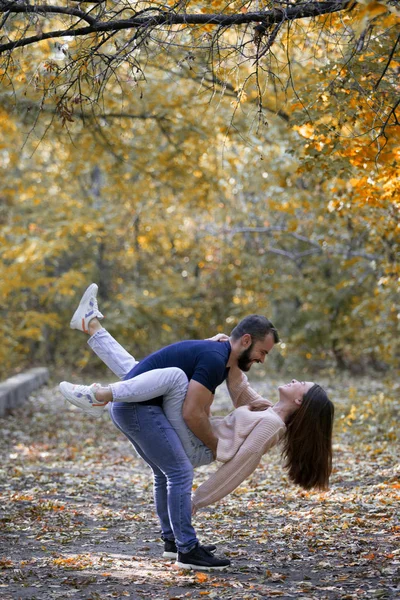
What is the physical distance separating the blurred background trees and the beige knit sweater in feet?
6.57

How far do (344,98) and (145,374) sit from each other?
2757mm

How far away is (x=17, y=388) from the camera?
13.4m

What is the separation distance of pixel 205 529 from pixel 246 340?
191 cm

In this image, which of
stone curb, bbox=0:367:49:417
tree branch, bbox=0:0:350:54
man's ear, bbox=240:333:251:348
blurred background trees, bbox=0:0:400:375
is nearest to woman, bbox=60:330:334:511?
man's ear, bbox=240:333:251:348

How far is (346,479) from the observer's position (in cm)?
723

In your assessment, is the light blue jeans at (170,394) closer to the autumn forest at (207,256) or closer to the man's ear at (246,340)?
the man's ear at (246,340)

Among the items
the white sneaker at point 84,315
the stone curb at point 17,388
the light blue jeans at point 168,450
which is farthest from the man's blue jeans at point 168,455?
the stone curb at point 17,388

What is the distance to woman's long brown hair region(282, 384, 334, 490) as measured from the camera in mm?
4609

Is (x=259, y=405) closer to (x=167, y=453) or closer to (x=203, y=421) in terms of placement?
(x=203, y=421)

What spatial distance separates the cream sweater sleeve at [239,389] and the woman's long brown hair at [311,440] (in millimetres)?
231

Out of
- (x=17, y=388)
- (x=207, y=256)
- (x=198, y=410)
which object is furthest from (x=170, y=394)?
(x=207, y=256)

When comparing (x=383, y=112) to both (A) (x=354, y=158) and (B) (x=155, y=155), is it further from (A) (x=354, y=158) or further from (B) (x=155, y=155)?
(B) (x=155, y=155)

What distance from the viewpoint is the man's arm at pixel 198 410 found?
4.27m

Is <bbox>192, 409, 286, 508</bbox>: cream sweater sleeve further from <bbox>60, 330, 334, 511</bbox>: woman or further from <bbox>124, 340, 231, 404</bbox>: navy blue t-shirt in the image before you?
<bbox>124, 340, 231, 404</bbox>: navy blue t-shirt
